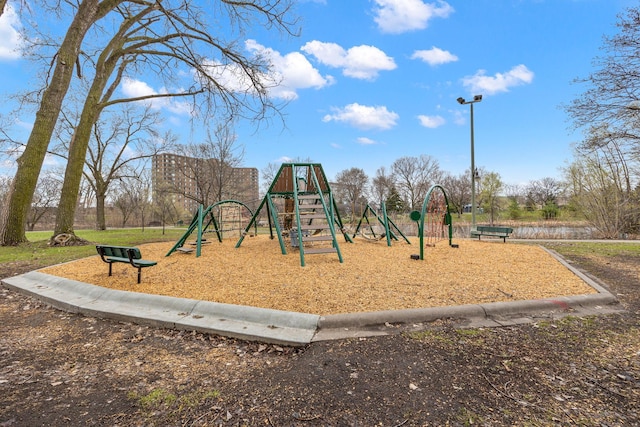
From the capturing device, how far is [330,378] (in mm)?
2504

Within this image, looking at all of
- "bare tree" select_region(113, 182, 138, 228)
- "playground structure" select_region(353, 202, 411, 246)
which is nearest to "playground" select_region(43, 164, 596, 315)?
"playground structure" select_region(353, 202, 411, 246)

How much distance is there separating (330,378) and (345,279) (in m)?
2.82

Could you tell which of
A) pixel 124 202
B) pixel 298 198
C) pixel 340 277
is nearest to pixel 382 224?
pixel 298 198

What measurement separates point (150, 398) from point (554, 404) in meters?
2.95

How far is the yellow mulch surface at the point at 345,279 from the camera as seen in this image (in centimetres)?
428

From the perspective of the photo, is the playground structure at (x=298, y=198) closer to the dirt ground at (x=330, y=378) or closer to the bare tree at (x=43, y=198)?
the dirt ground at (x=330, y=378)

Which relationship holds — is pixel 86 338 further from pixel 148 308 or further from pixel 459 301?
pixel 459 301

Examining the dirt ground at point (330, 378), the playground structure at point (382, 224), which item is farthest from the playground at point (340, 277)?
the playground structure at point (382, 224)

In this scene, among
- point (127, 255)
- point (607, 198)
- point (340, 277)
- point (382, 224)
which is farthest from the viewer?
point (607, 198)

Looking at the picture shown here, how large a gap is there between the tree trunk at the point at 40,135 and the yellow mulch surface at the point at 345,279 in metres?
4.97

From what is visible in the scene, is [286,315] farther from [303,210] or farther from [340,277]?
[303,210]

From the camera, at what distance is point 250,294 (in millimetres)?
4500

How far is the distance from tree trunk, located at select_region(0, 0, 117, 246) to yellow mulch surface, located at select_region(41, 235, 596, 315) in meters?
4.97

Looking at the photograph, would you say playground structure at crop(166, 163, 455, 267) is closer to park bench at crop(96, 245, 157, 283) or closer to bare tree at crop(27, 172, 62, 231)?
park bench at crop(96, 245, 157, 283)
